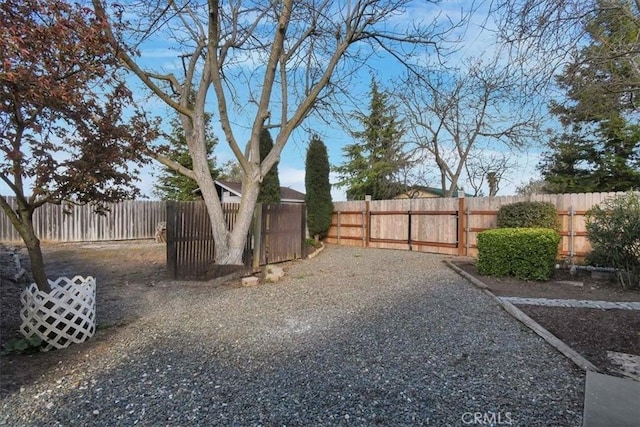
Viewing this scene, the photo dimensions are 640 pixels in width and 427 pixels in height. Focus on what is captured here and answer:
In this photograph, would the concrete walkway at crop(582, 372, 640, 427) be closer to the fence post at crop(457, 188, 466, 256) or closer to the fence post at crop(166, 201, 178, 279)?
the fence post at crop(166, 201, 178, 279)

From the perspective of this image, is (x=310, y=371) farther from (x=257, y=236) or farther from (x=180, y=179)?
(x=180, y=179)

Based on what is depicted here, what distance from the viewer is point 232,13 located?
28.5 ft

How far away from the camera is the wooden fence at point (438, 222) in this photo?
914 cm

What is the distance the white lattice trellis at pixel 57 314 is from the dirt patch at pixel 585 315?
4.64 meters

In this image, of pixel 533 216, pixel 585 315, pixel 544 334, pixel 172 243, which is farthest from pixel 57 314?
pixel 533 216

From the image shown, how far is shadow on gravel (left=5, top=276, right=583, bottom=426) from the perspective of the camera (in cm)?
235

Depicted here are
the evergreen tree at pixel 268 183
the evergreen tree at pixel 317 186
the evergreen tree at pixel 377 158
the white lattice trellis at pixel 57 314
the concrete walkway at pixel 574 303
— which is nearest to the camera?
the white lattice trellis at pixel 57 314

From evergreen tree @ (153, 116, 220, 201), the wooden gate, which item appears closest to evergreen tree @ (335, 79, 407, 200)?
evergreen tree @ (153, 116, 220, 201)

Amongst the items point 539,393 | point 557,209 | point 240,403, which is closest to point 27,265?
point 240,403

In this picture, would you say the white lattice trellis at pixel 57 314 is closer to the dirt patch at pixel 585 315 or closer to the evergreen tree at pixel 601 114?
the dirt patch at pixel 585 315

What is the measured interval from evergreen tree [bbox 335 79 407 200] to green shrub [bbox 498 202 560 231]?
37.5 feet

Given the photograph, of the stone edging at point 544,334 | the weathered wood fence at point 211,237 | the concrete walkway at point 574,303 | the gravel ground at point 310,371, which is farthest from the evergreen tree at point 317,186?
the concrete walkway at point 574,303

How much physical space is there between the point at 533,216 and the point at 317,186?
25.0 ft

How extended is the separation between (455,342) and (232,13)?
8.46 meters
